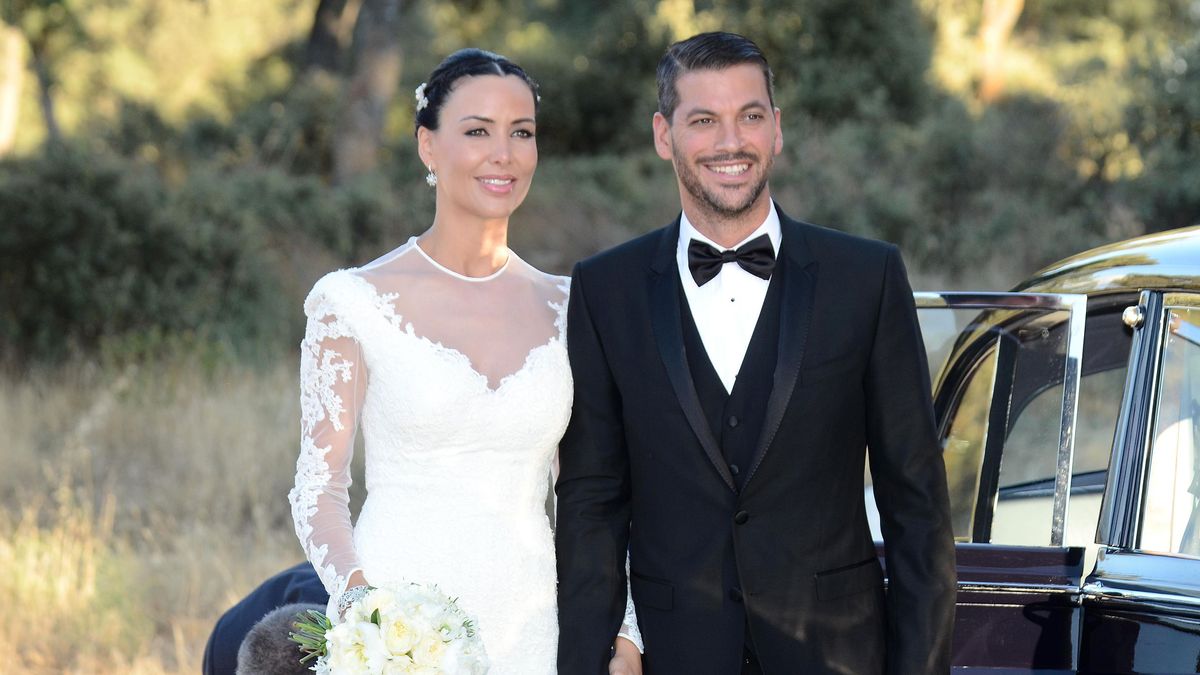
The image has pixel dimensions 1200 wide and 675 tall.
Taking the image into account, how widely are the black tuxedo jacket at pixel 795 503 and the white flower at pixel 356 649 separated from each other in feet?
2.21

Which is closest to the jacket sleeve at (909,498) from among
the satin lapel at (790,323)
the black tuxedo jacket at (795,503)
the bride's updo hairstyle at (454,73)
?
the black tuxedo jacket at (795,503)

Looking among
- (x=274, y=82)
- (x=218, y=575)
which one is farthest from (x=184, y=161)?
(x=218, y=575)

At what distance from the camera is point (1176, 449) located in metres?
3.01

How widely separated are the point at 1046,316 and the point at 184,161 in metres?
14.6

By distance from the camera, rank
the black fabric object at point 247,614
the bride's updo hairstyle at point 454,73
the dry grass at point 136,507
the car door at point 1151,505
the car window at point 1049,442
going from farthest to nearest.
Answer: the dry grass at point 136,507
the black fabric object at point 247,614
the car window at point 1049,442
the bride's updo hairstyle at point 454,73
the car door at point 1151,505

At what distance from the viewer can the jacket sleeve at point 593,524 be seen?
2.94m

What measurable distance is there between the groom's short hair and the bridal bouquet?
131 cm

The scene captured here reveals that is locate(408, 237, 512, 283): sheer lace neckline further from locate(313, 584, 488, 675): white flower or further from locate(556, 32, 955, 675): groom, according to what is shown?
locate(313, 584, 488, 675): white flower

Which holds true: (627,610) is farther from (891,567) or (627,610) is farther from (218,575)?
(218,575)

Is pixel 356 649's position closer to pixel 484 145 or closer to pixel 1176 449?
pixel 484 145

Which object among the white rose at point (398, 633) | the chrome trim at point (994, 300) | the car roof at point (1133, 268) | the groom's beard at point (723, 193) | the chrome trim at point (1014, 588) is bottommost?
the chrome trim at point (1014, 588)

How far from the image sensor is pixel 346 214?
14430 mm

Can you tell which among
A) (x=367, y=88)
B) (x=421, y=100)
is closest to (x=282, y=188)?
(x=367, y=88)

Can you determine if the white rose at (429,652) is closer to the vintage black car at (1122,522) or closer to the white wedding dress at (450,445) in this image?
the white wedding dress at (450,445)
